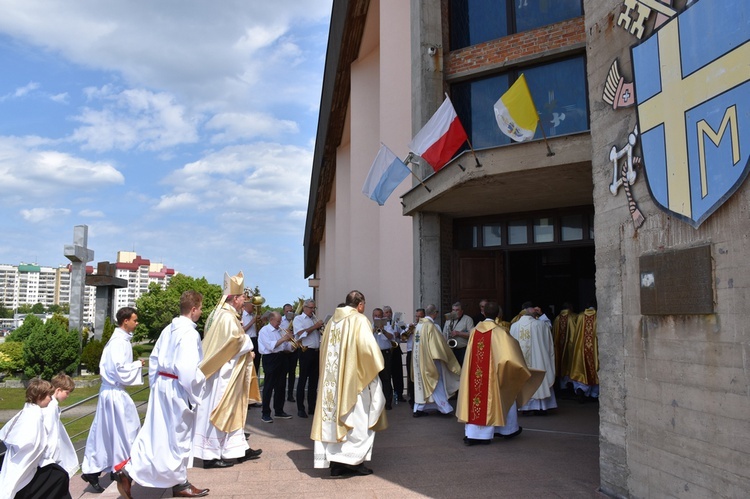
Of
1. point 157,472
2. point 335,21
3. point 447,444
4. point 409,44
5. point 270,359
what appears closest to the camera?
point 157,472

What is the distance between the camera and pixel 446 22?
1392 cm

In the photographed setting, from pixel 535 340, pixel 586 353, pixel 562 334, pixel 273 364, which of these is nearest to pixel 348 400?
pixel 273 364

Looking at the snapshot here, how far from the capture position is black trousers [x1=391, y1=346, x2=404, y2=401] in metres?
11.6

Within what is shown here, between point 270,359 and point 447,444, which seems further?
point 270,359

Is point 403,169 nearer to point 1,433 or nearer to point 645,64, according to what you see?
point 645,64

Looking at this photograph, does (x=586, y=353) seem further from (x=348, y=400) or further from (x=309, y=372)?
(x=348, y=400)

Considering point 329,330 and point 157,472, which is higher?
point 329,330

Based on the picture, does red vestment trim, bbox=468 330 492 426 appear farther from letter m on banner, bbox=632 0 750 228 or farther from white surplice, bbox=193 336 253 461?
letter m on banner, bbox=632 0 750 228

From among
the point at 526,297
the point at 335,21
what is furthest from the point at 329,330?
the point at 335,21

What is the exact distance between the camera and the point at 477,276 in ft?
42.9

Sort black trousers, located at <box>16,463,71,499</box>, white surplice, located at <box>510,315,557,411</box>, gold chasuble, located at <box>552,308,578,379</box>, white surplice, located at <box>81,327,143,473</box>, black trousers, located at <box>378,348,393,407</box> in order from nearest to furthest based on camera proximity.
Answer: black trousers, located at <box>16,463,71,499</box>
white surplice, located at <box>81,327,143,473</box>
white surplice, located at <box>510,315,557,411</box>
black trousers, located at <box>378,348,393,407</box>
gold chasuble, located at <box>552,308,578,379</box>

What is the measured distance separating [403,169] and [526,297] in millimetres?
9138

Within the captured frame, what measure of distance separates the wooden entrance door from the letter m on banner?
8.16 metres

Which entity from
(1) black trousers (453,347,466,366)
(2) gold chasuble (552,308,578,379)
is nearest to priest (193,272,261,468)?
(1) black trousers (453,347,466,366)
